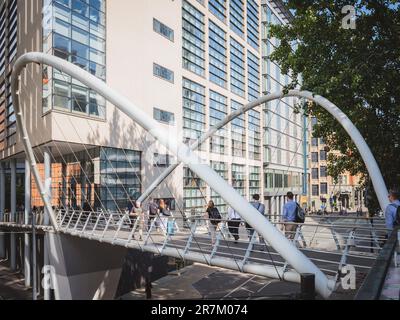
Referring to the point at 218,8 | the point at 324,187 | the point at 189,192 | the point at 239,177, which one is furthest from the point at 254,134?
the point at 324,187

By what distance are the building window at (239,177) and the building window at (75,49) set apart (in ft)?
49.5

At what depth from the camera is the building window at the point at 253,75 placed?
3528 cm

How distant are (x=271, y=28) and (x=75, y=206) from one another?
16.3 meters

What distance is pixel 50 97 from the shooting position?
2103 centimetres

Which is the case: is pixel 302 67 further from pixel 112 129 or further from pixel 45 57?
pixel 112 129

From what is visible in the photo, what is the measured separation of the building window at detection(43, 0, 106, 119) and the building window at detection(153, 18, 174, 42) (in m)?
4.14

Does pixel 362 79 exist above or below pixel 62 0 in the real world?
below

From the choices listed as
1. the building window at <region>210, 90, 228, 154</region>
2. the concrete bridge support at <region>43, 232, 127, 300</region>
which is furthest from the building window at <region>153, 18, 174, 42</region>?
the concrete bridge support at <region>43, 232, 127, 300</region>

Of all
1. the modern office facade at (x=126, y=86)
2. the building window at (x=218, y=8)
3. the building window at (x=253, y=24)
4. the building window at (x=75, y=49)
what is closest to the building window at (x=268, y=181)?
the modern office facade at (x=126, y=86)

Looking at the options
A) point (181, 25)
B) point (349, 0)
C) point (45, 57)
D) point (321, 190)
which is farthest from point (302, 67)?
point (321, 190)

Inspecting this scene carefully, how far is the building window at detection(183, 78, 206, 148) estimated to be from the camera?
29719mm

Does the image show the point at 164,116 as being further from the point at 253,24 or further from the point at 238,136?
the point at 253,24

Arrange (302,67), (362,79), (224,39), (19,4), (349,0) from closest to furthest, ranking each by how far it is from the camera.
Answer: (362,79), (349,0), (302,67), (19,4), (224,39)

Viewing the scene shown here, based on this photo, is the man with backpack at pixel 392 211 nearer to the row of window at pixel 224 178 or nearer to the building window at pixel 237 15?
the row of window at pixel 224 178
